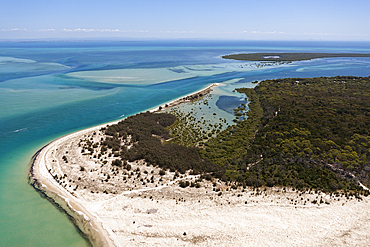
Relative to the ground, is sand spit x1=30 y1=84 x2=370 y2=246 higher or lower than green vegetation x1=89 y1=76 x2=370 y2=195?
lower

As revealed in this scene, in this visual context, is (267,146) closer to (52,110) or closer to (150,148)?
(150,148)

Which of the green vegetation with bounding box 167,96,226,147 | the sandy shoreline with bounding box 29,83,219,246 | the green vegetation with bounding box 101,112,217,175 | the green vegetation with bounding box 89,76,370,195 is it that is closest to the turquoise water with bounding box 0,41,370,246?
the sandy shoreline with bounding box 29,83,219,246

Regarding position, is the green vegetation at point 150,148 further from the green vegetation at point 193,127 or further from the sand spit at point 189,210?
the green vegetation at point 193,127

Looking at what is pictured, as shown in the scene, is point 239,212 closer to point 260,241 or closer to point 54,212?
point 260,241

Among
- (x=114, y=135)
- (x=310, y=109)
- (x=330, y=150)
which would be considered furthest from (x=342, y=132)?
(x=114, y=135)

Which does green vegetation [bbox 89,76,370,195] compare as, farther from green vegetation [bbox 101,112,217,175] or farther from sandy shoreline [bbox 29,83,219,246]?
sandy shoreline [bbox 29,83,219,246]
